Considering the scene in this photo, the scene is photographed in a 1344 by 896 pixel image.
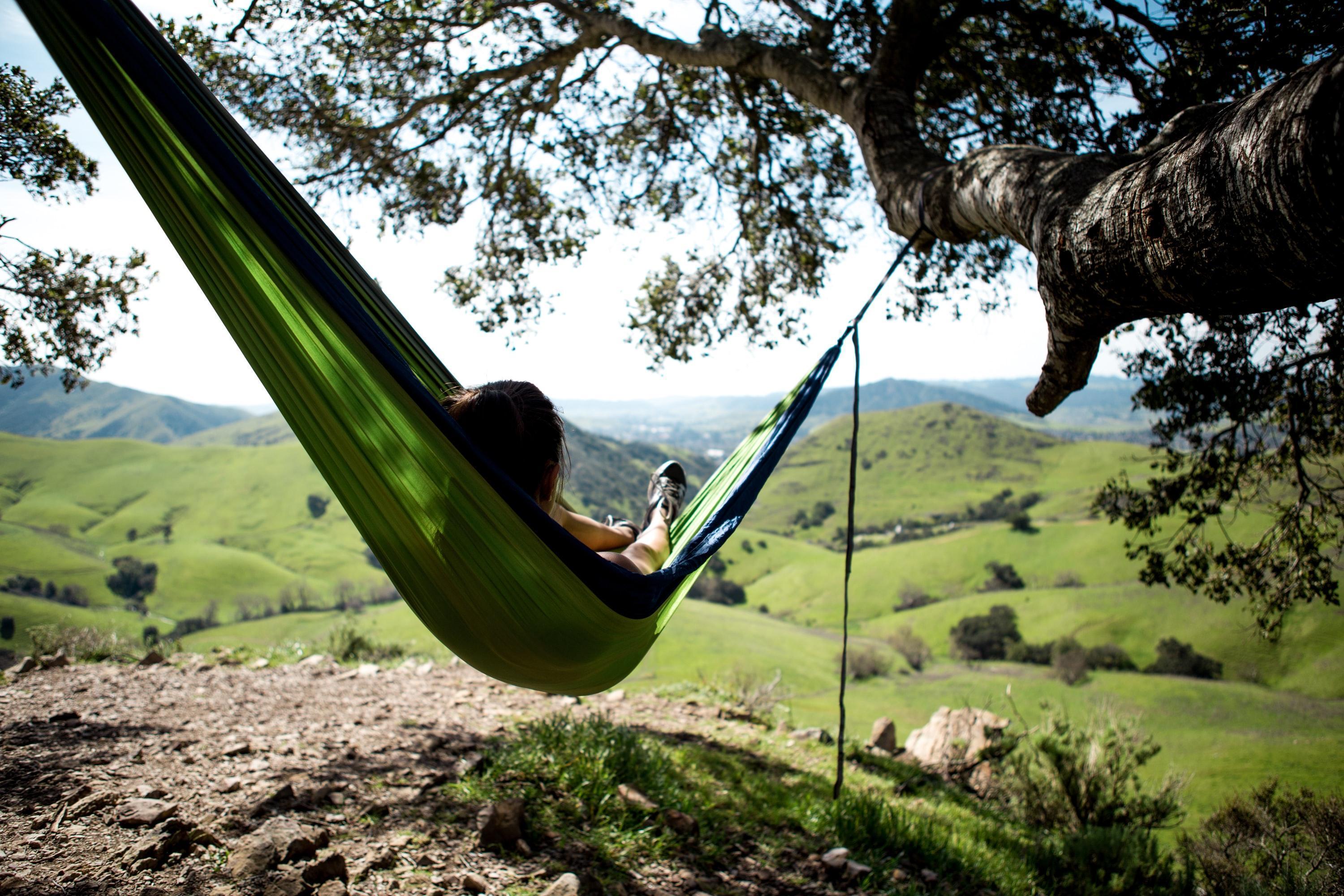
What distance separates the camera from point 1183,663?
24250 millimetres

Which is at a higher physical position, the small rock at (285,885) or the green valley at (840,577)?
the small rock at (285,885)

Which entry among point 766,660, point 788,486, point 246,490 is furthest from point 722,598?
point 246,490

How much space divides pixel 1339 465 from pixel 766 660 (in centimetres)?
2132

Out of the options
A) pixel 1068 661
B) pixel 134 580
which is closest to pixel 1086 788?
pixel 1068 661

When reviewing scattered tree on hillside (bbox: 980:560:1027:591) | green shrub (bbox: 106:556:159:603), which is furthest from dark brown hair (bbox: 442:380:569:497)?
green shrub (bbox: 106:556:159:603)

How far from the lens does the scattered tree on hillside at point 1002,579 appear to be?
40.5 m

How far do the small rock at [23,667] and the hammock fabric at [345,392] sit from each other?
3.30 meters

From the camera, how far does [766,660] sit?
76.4 ft

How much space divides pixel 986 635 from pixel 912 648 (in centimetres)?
452

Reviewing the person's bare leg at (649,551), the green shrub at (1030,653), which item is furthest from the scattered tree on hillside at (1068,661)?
the person's bare leg at (649,551)

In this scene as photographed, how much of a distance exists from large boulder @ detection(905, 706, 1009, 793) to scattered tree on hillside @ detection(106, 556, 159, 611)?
50749mm

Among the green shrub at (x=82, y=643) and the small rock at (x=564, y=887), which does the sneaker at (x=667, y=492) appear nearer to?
the small rock at (x=564, y=887)

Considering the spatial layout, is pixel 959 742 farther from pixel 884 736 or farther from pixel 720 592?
pixel 720 592

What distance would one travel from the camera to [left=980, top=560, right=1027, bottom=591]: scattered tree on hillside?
40469 millimetres
